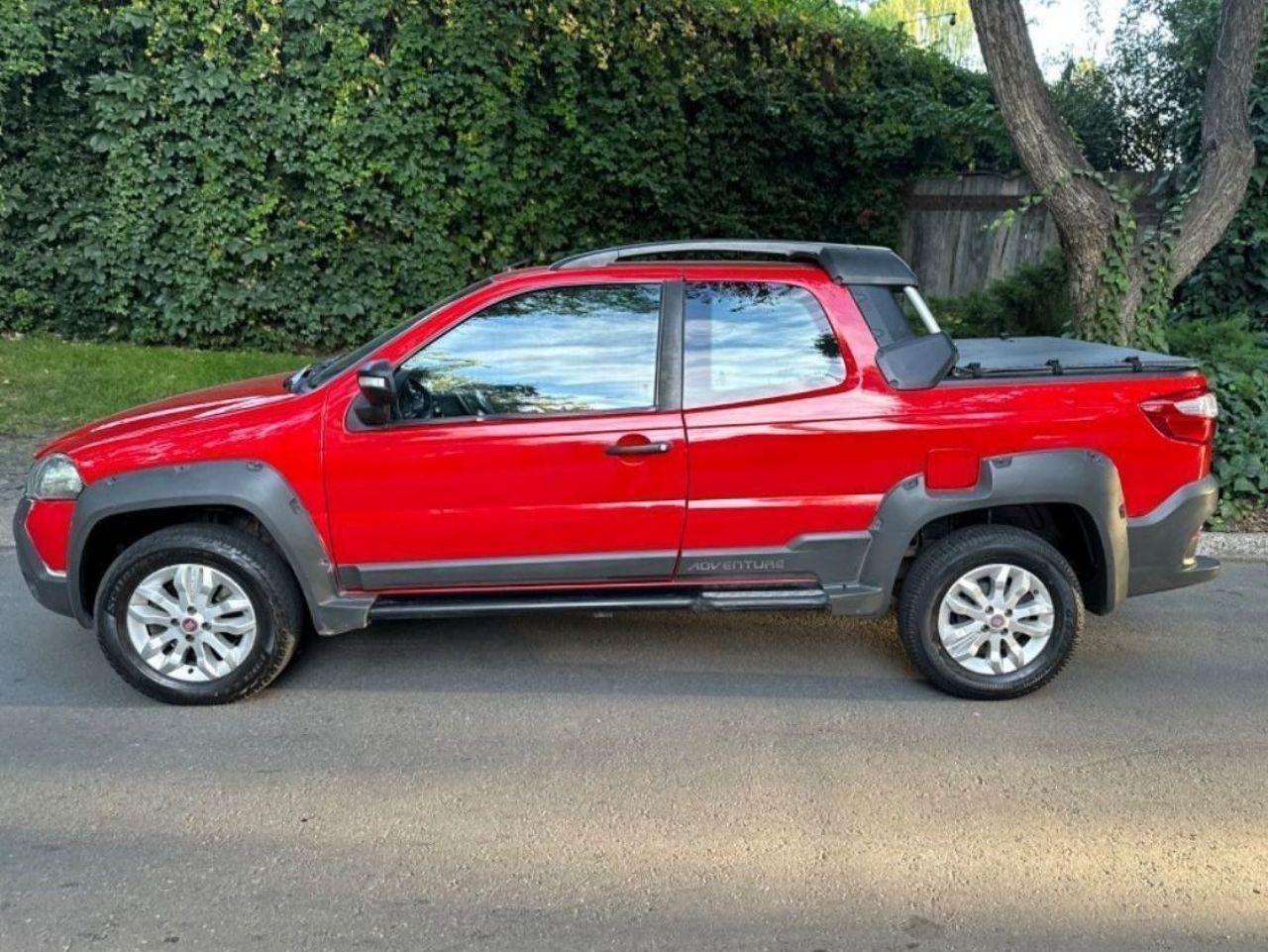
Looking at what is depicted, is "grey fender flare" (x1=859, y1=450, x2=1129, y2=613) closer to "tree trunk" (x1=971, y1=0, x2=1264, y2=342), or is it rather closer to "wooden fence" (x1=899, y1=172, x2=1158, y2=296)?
"tree trunk" (x1=971, y1=0, x2=1264, y2=342)

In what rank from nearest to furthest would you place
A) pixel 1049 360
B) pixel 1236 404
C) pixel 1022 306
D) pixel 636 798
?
pixel 636 798 < pixel 1049 360 < pixel 1236 404 < pixel 1022 306

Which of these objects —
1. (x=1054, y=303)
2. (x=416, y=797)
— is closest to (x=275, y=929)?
(x=416, y=797)

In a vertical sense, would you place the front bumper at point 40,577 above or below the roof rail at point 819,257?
below

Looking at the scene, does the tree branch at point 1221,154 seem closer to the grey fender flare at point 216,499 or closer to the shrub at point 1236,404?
the shrub at point 1236,404

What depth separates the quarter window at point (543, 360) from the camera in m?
4.27

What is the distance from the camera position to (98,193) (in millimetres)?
10508

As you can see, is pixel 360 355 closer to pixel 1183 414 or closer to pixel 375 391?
pixel 375 391

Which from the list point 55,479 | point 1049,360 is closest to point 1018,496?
point 1049,360

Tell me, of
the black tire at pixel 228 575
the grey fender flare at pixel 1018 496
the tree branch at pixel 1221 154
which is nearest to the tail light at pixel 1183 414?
the grey fender flare at pixel 1018 496

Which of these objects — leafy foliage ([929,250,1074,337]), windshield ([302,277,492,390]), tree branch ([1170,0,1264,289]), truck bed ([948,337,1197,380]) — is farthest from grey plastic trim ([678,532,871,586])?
leafy foliage ([929,250,1074,337])

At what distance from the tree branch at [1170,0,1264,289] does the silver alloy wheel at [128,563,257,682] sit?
21.9 ft

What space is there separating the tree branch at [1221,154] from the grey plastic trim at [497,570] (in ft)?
17.6

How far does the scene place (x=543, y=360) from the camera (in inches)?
169

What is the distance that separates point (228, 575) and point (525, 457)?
4.15 feet
